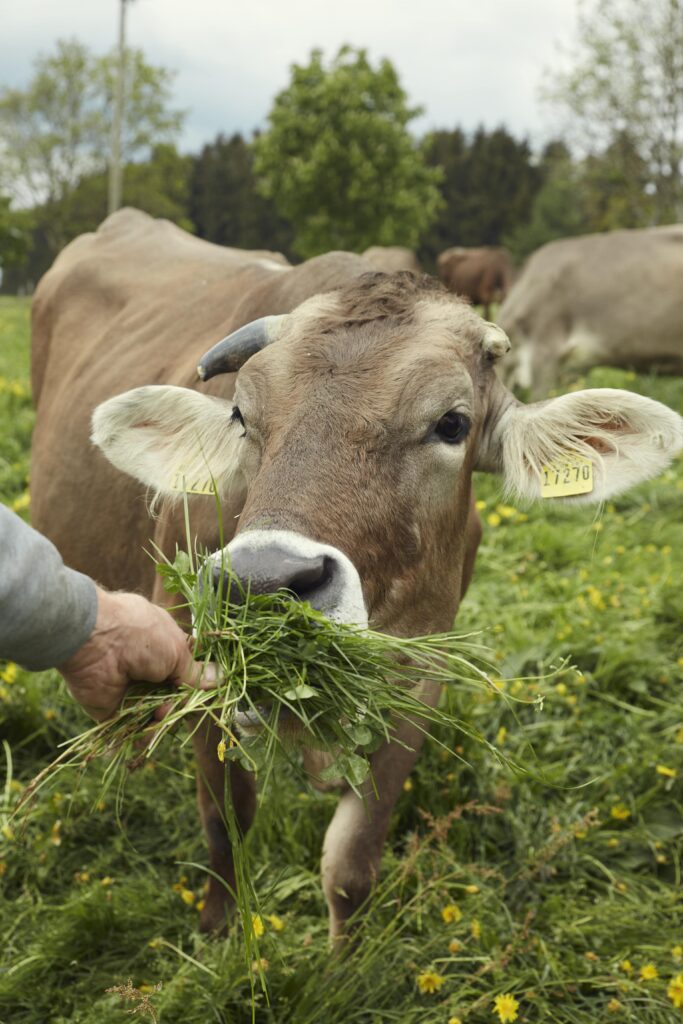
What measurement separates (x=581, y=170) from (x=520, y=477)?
33.8 metres

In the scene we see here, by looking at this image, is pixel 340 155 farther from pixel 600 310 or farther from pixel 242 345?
pixel 242 345

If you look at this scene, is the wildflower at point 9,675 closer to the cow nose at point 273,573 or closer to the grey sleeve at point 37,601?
the grey sleeve at point 37,601

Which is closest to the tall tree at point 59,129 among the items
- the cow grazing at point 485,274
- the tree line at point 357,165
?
the tree line at point 357,165

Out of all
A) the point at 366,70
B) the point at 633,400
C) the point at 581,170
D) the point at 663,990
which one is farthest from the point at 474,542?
the point at 581,170

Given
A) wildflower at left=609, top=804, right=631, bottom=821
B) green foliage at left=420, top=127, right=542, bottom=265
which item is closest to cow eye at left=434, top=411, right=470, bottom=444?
wildflower at left=609, top=804, right=631, bottom=821

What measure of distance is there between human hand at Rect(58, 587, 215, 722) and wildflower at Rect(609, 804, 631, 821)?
200 centimetres

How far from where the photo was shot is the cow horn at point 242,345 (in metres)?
2.81

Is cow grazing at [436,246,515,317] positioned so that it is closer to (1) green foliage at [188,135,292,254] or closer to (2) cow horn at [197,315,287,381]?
(2) cow horn at [197,315,287,381]

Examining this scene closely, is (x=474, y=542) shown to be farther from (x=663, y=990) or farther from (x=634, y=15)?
(x=634, y=15)

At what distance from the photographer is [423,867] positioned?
3.15 meters

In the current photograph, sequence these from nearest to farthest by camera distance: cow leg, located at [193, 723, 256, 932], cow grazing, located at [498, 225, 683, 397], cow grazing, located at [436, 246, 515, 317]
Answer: cow leg, located at [193, 723, 256, 932], cow grazing, located at [498, 225, 683, 397], cow grazing, located at [436, 246, 515, 317]

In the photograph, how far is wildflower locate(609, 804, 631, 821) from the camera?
132 inches

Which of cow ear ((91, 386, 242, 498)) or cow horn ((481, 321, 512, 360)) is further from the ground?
cow horn ((481, 321, 512, 360))

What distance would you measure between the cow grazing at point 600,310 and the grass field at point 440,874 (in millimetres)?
6760
